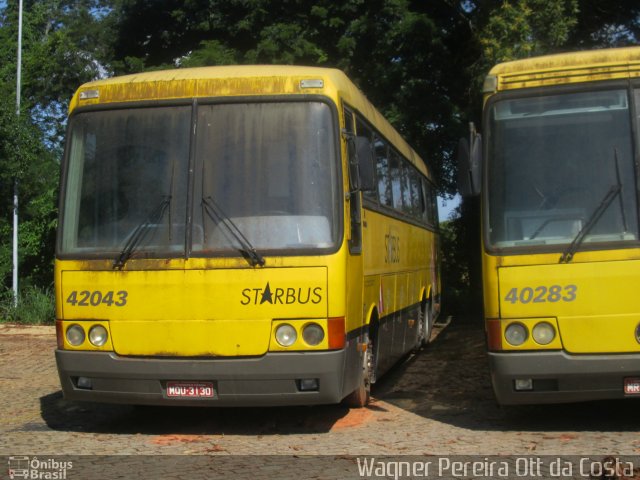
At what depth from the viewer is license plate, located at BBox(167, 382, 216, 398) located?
8023 mm

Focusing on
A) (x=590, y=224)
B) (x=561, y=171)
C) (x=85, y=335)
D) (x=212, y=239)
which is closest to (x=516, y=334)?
(x=590, y=224)

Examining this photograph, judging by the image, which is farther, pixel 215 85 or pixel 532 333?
pixel 215 85

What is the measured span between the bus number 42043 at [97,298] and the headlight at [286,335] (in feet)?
4.74

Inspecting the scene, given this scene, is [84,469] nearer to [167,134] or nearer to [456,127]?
[167,134]

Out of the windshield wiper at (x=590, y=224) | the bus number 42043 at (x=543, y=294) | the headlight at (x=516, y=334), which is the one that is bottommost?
the headlight at (x=516, y=334)

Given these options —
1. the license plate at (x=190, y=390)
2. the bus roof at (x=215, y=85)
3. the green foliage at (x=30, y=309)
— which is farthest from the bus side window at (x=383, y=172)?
the green foliage at (x=30, y=309)

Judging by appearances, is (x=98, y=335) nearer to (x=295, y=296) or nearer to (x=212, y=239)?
(x=212, y=239)

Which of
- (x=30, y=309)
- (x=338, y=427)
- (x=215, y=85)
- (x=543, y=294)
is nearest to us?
(x=543, y=294)

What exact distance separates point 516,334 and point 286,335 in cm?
205

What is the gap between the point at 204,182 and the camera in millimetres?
8211

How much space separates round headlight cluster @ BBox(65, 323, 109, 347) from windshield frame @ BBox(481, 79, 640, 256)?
3552 millimetres

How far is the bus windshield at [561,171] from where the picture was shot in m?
8.01

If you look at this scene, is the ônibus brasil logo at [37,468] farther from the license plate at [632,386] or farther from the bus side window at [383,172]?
the bus side window at [383,172]

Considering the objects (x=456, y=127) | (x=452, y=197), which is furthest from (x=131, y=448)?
(x=452, y=197)
